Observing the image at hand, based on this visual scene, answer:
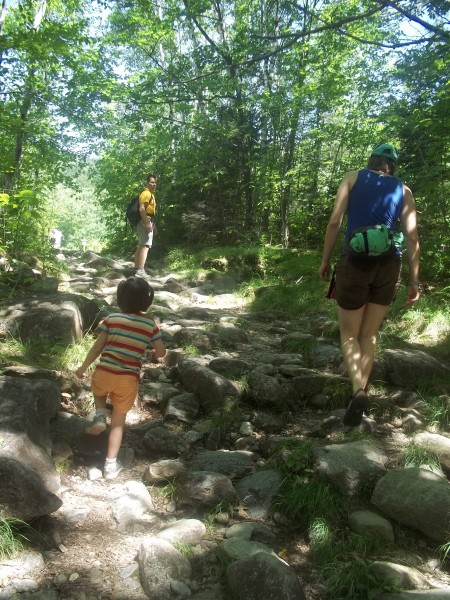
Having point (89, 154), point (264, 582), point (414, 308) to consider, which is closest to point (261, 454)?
point (264, 582)

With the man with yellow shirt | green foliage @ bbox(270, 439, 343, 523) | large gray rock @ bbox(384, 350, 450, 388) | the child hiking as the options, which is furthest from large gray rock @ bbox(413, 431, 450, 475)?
the man with yellow shirt

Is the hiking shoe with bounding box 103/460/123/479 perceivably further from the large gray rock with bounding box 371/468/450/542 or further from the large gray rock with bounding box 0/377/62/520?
the large gray rock with bounding box 371/468/450/542

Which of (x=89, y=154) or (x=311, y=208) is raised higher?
(x=89, y=154)

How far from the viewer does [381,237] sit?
138 inches

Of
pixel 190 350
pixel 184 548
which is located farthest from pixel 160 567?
pixel 190 350

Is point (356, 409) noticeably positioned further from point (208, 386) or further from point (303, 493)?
point (208, 386)

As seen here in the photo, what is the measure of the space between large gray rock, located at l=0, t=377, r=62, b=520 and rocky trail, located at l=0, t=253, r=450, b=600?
0.01 meters

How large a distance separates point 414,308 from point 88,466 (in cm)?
490

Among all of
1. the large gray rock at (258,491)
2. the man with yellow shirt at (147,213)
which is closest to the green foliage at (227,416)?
the large gray rock at (258,491)

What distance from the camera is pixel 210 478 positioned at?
121 inches

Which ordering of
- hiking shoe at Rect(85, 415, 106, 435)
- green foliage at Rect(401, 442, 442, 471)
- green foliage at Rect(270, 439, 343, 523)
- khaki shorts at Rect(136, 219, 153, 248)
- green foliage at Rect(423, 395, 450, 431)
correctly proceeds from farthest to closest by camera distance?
khaki shorts at Rect(136, 219, 153, 248)
green foliage at Rect(423, 395, 450, 431)
hiking shoe at Rect(85, 415, 106, 435)
green foliage at Rect(401, 442, 442, 471)
green foliage at Rect(270, 439, 343, 523)

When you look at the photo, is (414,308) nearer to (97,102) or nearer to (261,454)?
(261,454)

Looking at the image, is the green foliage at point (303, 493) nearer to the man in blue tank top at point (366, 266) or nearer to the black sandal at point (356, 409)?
the black sandal at point (356, 409)

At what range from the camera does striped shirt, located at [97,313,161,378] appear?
3.51 metres
